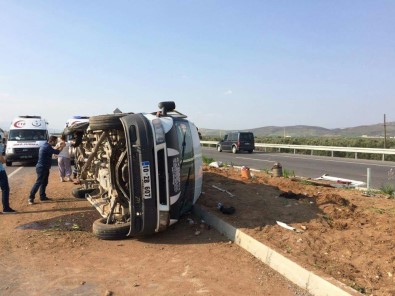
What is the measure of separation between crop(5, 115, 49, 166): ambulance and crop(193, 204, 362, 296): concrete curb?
657 inches

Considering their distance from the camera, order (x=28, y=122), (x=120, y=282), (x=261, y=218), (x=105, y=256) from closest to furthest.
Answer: (x=120, y=282) < (x=105, y=256) < (x=261, y=218) < (x=28, y=122)

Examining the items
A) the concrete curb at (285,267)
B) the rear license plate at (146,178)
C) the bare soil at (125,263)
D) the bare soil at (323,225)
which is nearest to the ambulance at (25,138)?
the bare soil at (323,225)

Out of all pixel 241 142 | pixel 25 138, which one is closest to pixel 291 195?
pixel 25 138

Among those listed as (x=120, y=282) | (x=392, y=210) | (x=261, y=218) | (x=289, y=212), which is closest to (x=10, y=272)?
(x=120, y=282)

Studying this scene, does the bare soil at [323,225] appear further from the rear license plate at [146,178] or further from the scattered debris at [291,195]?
the rear license plate at [146,178]

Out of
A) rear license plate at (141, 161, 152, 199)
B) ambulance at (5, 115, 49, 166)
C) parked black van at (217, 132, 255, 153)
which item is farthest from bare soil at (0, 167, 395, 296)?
parked black van at (217, 132, 255, 153)

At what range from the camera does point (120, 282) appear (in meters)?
5.00

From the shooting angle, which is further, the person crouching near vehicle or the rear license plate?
the person crouching near vehicle

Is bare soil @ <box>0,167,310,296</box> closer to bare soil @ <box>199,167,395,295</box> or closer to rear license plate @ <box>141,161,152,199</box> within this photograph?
bare soil @ <box>199,167,395,295</box>

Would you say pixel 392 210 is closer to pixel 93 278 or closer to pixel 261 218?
pixel 261 218

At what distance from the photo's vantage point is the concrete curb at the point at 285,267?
14.1 ft

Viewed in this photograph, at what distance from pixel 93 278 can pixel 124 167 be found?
2145 millimetres

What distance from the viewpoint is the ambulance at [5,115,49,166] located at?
2139 cm

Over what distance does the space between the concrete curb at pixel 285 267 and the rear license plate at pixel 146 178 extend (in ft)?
5.06
